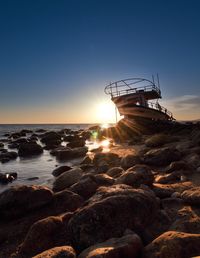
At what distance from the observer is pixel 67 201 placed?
20.0 feet

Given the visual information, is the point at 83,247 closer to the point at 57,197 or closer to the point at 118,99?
the point at 57,197

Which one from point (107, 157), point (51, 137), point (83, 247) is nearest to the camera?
point (83, 247)

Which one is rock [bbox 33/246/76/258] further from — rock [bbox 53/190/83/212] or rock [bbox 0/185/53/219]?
rock [bbox 0/185/53/219]

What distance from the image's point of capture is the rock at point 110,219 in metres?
3.61

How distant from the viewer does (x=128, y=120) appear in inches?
1115

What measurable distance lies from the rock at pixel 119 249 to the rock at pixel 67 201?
9.36 feet

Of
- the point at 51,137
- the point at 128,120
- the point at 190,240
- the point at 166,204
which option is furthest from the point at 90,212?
the point at 51,137

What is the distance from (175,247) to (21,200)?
445 cm

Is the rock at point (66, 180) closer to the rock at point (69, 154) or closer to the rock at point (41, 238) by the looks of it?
the rock at point (41, 238)

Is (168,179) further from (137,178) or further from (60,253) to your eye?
(60,253)

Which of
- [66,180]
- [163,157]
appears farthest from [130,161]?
[66,180]

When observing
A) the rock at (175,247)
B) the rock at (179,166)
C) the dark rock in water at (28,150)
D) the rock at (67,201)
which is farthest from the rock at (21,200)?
the dark rock in water at (28,150)

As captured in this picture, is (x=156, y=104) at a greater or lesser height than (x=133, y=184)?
greater

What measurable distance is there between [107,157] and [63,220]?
798cm
